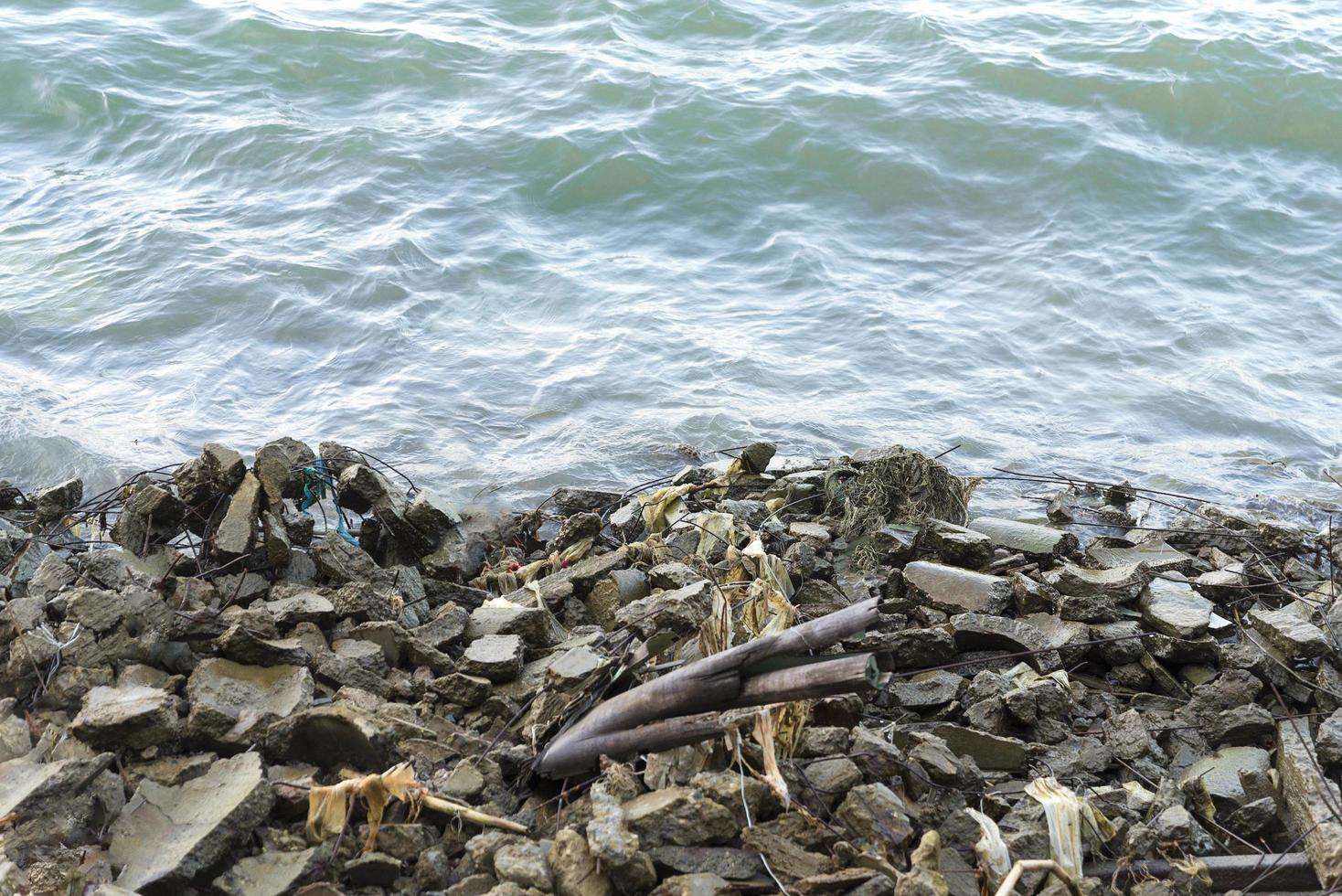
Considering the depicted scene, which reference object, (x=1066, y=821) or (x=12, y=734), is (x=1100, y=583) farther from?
(x=12, y=734)

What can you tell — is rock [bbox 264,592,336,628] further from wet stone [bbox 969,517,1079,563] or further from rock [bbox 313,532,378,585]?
wet stone [bbox 969,517,1079,563]

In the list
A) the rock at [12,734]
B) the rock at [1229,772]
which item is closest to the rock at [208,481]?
the rock at [12,734]

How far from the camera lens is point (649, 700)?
236 cm

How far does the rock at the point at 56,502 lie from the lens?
172 inches

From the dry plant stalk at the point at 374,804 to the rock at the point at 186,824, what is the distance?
10 cm

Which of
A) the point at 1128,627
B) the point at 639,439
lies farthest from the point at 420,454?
the point at 1128,627

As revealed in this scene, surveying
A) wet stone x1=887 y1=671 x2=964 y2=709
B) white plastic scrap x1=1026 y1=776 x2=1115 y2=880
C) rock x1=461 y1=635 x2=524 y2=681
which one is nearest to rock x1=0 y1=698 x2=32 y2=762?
rock x1=461 y1=635 x2=524 y2=681

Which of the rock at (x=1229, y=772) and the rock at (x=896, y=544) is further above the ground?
the rock at (x=1229, y=772)

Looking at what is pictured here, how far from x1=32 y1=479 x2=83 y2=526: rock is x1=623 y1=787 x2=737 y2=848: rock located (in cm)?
313

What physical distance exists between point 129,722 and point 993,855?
1.83m

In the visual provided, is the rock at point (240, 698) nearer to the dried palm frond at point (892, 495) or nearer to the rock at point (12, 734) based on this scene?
the rock at point (12, 734)

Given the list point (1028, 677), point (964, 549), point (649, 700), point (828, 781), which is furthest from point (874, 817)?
point (964, 549)

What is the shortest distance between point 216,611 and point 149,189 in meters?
7.33

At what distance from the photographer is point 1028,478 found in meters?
5.29
